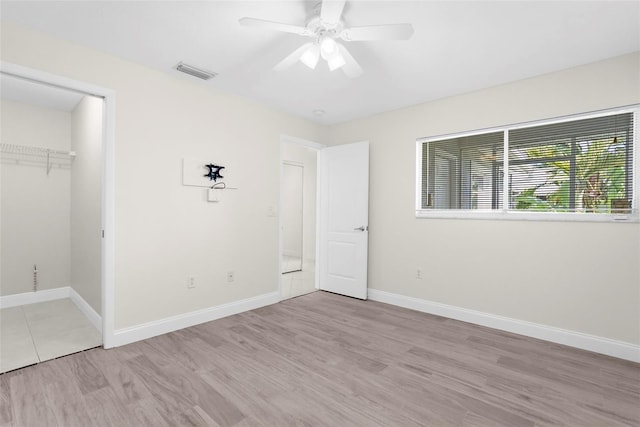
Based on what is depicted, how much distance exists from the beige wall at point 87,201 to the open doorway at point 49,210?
0.04 feet

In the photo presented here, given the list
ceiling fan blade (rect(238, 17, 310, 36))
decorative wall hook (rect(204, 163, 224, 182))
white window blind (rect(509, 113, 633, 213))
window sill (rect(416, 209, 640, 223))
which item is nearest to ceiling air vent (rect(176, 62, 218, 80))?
decorative wall hook (rect(204, 163, 224, 182))

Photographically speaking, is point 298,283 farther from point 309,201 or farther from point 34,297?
point 34,297

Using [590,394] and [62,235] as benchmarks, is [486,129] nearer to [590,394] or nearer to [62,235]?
[590,394]

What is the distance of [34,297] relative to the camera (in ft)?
13.0

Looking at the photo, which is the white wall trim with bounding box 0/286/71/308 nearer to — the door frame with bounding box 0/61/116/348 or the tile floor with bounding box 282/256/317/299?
the door frame with bounding box 0/61/116/348

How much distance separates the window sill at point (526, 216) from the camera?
106 inches

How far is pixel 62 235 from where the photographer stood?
4211 mm

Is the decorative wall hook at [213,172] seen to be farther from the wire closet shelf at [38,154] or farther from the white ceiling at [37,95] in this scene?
the wire closet shelf at [38,154]

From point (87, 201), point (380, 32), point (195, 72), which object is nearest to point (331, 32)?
point (380, 32)

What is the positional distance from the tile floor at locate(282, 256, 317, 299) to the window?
214 cm

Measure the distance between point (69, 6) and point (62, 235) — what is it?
3.24 meters

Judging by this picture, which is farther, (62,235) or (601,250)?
(62,235)

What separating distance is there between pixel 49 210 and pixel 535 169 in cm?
586

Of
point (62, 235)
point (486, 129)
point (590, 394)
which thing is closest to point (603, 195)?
point (486, 129)
